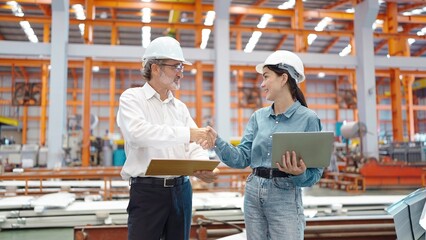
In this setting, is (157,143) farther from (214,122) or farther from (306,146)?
(214,122)

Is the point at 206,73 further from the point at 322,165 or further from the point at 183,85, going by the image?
the point at 322,165

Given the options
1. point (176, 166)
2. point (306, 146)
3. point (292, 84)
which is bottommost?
point (176, 166)

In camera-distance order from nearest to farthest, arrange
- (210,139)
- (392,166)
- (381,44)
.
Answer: (210,139), (392,166), (381,44)

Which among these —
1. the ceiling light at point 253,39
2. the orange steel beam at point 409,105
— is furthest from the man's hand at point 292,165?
the orange steel beam at point 409,105

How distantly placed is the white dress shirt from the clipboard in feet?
0.46

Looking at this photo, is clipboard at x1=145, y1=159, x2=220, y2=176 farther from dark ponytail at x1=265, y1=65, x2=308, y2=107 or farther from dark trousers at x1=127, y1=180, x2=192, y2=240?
dark ponytail at x1=265, y1=65, x2=308, y2=107

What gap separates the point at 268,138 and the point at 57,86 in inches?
325

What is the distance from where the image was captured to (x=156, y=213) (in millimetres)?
2189

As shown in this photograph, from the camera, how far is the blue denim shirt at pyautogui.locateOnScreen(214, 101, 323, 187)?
2.22 m

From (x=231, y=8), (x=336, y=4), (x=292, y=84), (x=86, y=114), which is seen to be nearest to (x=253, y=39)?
(x=336, y=4)

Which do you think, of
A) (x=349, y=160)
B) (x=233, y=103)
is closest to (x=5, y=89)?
(x=233, y=103)

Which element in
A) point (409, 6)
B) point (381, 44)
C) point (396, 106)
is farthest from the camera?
point (381, 44)

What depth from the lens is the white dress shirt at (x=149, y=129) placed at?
2137 millimetres

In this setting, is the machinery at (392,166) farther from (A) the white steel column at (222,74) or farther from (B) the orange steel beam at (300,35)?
(A) the white steel column at (222,74)
